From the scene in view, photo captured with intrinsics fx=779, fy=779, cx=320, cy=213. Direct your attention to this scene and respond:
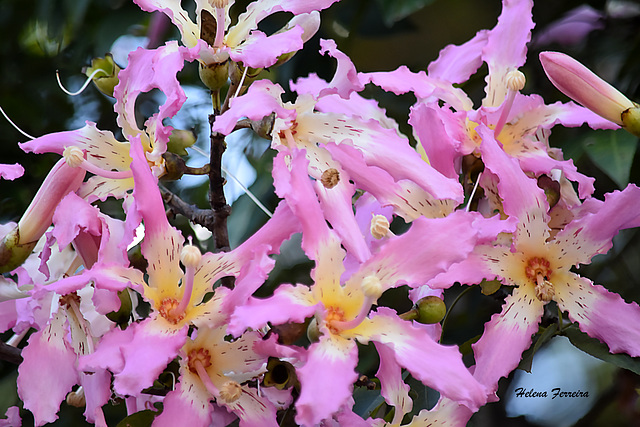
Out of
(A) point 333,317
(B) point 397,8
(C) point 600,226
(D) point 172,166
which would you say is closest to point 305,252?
(A) point 333,317

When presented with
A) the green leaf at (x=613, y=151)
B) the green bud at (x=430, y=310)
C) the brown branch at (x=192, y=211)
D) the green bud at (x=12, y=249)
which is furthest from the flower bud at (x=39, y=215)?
the green leaf at (x=613, y=151)

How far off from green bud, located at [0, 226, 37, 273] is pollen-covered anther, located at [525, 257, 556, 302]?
45 centimetres

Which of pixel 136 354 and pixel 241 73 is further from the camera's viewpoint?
pixel 241 73

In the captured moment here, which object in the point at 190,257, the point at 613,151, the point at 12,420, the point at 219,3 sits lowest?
the point at 12,420

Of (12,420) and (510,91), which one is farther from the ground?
(510,91)

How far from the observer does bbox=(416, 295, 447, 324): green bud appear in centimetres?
68

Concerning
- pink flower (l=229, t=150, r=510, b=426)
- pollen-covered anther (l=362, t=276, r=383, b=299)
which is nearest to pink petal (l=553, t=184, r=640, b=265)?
pink flower (l=229, t=150, r=510, b=426)

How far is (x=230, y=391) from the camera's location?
602 mm

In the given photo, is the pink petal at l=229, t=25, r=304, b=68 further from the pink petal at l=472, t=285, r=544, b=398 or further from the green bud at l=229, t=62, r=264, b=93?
the pink petal at l=472, t=285, r=544, b=398

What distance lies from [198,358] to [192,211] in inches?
6.7

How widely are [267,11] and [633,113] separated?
0.36 m

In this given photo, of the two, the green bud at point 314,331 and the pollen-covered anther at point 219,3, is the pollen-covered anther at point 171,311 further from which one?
the pollen-covered anther at point 219,3

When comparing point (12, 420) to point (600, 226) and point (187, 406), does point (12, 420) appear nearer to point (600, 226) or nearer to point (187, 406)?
point (187, 406)

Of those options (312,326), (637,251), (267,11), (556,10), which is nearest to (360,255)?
(312,326)
